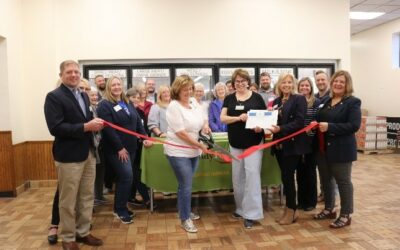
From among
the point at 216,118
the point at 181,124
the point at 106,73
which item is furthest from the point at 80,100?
the point at 106,73

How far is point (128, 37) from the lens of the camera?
601 cm

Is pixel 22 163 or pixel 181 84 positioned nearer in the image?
pixel 181 84

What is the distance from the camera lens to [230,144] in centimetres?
348

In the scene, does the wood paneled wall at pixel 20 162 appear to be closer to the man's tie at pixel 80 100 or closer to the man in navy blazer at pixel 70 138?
the man in navy blazer at pixel 70 138

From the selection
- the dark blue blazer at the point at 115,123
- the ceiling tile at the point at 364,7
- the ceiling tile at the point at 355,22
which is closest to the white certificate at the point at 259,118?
the dark blue blazer at the point at 115,123

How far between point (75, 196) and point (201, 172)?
1548 millimetres

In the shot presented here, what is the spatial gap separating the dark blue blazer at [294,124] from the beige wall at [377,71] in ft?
23.0

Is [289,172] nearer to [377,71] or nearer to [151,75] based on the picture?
[151,75]

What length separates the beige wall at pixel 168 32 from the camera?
5559 mm

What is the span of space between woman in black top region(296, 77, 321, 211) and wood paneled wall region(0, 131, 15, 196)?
3914 mm

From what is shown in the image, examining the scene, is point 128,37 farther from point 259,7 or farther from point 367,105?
point 367,105

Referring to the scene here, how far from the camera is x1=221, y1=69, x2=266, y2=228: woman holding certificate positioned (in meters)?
3.36

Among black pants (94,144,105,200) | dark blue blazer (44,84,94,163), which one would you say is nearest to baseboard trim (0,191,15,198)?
black pants (94,144,105,200)

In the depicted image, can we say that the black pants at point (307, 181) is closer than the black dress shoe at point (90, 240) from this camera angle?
No
